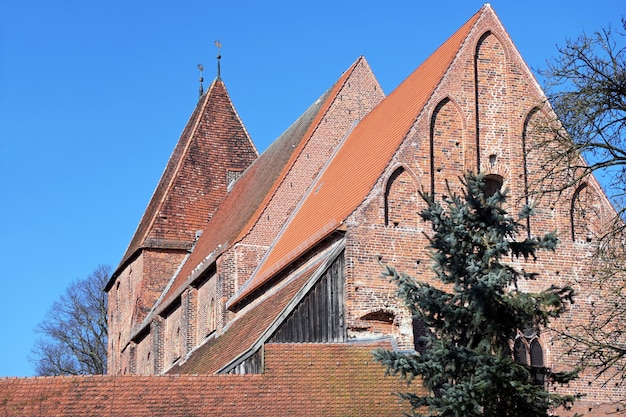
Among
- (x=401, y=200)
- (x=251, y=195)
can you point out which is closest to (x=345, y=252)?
(x=401, y=200)

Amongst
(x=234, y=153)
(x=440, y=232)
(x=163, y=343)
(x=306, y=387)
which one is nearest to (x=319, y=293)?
(x=306, y=387)

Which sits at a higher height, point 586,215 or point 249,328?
point 586,215

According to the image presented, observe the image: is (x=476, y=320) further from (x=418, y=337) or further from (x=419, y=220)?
(x=419, y=220)

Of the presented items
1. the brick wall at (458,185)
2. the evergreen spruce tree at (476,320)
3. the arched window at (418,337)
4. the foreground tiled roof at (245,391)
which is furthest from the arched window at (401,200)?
the evergreen spruce tree at (476,320)

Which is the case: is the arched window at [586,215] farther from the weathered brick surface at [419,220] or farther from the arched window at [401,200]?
the arched window at [401,200]

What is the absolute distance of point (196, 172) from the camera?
30172 millimetres

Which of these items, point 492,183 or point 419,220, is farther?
point 492,183

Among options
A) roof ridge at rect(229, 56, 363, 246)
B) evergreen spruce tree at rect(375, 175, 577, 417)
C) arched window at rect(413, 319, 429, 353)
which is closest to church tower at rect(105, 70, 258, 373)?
roof ridge at rect(229, 56, 363, 246)

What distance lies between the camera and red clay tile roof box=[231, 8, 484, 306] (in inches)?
704

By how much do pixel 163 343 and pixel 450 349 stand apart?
16183mm

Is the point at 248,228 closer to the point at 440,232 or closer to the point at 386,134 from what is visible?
the point at 386,134

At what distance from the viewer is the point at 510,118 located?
18172mm

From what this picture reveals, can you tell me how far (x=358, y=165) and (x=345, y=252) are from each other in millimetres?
3297

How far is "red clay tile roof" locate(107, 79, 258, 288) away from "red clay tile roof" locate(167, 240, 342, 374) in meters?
7.58
